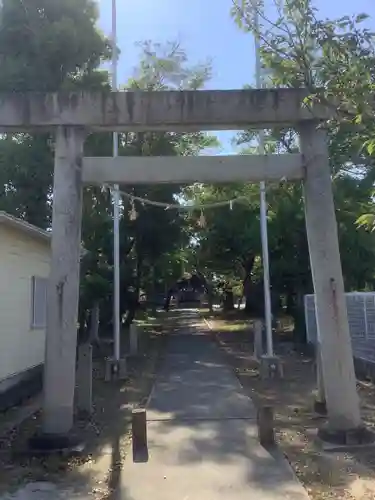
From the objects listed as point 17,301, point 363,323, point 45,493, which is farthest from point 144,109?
point 363,323

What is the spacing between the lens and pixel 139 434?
7441 mm

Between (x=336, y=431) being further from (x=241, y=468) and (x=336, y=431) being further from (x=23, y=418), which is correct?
(x=23, y=418)

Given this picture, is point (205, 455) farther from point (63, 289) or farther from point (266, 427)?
point (63, 289)

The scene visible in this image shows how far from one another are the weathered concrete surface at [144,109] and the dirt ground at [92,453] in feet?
14.1

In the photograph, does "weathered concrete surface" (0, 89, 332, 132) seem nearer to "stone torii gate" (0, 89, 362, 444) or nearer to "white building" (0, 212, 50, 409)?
"stone torii gate" (0, 89, 362, 444)

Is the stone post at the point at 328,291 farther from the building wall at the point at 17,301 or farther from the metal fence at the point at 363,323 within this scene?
the metal fence at the point at 363,323

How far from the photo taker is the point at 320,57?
4738mm

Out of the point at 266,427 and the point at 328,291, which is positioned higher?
the point at 328,291

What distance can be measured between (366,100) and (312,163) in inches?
166

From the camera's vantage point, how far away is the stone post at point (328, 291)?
8.03 meters

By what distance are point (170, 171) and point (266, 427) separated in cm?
359

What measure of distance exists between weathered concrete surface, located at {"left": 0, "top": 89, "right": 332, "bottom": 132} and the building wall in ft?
9.71

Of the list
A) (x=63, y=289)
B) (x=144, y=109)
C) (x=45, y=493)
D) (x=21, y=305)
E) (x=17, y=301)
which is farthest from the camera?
(x=21, y=305)

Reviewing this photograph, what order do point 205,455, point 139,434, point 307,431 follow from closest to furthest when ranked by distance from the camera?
point 139,434
point 205,455
point 307,431
